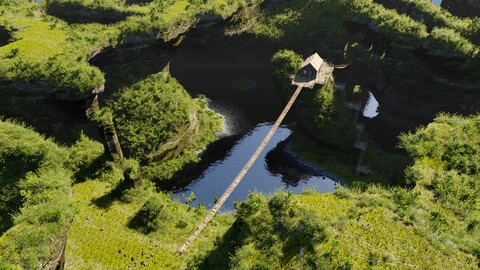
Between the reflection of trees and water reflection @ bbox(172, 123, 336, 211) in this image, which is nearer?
water reflection @ bbox(172, 123, 336, 211)

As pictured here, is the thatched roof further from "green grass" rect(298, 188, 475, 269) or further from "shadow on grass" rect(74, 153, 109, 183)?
"shadow on grass" rect(74, 153, 109, 183)

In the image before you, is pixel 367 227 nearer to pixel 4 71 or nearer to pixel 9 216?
pixel 9 216

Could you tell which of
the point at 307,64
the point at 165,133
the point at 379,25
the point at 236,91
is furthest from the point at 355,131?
the point at 165,133

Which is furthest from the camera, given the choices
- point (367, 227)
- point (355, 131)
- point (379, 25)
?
point (379, 25)

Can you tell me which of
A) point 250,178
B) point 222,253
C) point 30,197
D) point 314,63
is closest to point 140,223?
point 30,197

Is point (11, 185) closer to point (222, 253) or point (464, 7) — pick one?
point (222, 253)

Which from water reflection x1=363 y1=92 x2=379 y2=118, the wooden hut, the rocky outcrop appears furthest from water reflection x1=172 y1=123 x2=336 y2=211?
the rocky outcrop

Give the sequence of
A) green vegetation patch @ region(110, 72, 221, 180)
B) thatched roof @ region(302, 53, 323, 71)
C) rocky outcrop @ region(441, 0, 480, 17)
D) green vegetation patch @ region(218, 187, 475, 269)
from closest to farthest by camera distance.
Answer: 1. green vegetation patch @ region(218, 187, 475, 269)
2. green vegetation patch @ region(110, 72, 221, 180)
3. thatched roof @ region(302, 53, 323, 71)
4. rocky outcrop @ region(441, 0, 480, 17)
